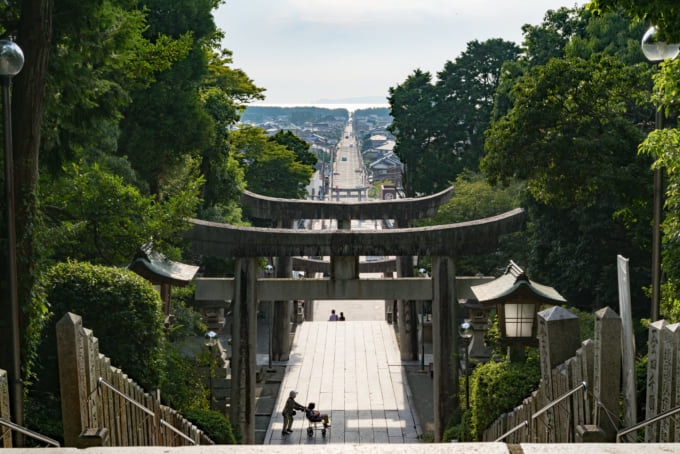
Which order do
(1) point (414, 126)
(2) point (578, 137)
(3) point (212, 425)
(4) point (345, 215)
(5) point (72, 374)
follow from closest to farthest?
(5) point (72, 374)
(3) point (212, 425)
(2) point (578, 137)
(4) point (345, 215)
(1) point (414, 126)

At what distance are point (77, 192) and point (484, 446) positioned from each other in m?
13.7

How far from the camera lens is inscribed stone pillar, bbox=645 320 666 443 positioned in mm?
7582

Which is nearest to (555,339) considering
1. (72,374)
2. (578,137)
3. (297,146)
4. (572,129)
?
(72,374)

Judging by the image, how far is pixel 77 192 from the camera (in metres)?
16.5

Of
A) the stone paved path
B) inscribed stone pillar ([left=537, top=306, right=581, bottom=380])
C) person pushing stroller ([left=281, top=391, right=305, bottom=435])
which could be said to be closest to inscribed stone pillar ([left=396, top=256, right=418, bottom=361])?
the stone paved path

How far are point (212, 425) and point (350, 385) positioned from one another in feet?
39.8

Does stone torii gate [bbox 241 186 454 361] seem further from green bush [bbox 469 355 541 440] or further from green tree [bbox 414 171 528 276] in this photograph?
green bush [bbox 469 355 541 440]

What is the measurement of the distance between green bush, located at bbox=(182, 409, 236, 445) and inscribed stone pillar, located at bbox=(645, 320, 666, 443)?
8.54 m

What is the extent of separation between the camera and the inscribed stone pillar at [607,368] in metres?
7.78

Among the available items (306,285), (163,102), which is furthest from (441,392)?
(163,102)

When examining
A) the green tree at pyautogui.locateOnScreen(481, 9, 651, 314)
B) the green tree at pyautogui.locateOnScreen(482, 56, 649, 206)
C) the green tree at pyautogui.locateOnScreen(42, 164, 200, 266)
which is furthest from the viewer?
the green tree at pyautogui.locateOnScreen(482, 56, 649, 206)

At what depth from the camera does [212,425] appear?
14930mm

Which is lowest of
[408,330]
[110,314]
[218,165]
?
[408,330]

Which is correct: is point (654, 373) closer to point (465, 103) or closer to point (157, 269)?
point (157, 269)
